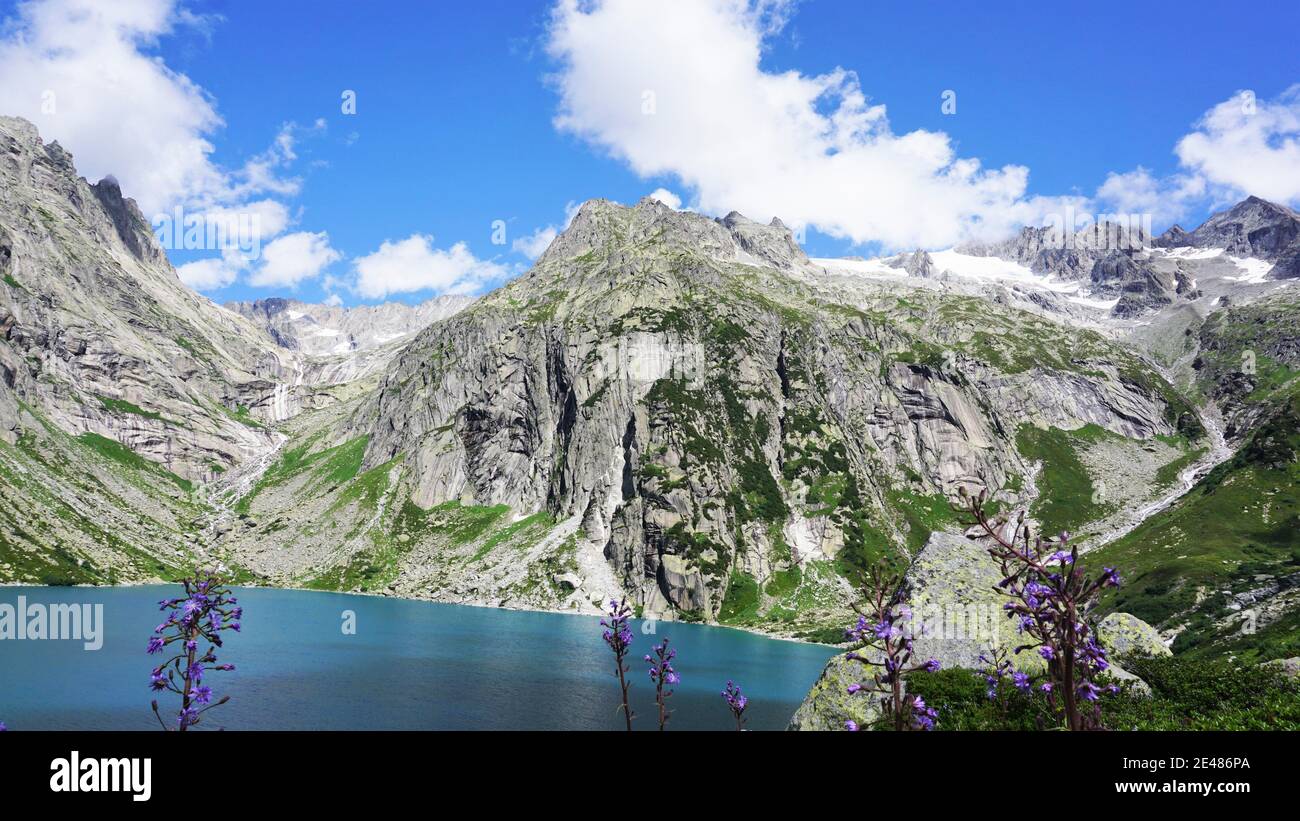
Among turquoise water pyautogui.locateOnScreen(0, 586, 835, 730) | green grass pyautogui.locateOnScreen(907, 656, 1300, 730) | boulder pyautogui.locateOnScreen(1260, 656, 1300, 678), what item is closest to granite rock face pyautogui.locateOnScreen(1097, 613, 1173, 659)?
green grass pyautogui.locateOnScreen(907, 656, 1300, 730)

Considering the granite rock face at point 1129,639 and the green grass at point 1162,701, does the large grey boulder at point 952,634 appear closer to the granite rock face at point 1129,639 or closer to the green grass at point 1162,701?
the granite rock face at point 1129,639

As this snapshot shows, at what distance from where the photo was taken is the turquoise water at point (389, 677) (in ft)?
229

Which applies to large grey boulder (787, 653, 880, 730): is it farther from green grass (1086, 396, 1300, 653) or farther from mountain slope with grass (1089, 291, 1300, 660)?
green grass (1086, 396, 1300, 653)

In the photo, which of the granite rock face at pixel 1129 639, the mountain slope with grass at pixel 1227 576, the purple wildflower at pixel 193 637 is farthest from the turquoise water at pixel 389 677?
the purple wildflower at pixel 193 637

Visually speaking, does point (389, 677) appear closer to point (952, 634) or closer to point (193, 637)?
point (952, 634)

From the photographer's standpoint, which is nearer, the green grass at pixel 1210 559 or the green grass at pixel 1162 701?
the green grass at pixel 1162 701

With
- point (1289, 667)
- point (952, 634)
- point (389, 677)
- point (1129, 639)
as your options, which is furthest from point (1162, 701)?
point (389, 677)

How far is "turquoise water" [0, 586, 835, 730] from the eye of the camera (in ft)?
229

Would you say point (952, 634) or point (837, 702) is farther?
point (952, 634)

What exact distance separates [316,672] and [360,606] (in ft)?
344

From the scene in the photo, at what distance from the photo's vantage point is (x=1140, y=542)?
19638 centimetres

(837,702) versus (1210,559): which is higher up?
(837,702)

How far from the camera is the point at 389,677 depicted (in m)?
92.6
